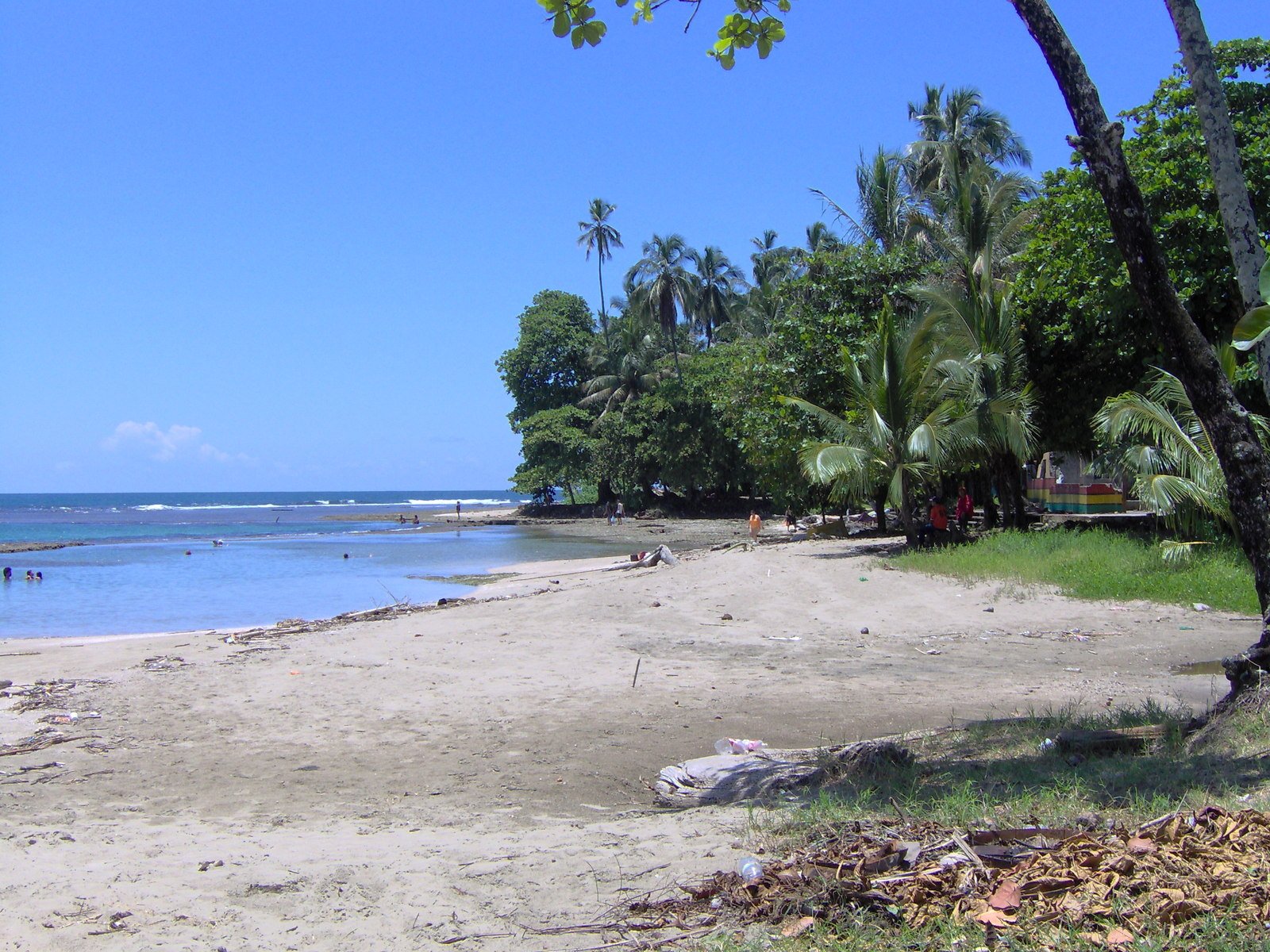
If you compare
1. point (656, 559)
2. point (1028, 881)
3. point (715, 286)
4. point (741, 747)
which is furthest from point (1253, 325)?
point (715, 286)

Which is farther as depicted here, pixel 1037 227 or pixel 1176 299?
pixel 1037 227

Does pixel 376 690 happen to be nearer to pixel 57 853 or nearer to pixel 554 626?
pixel 554 626

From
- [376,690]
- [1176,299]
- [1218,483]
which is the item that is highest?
[1176,299]

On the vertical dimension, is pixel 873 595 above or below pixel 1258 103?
below

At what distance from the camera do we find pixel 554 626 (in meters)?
12.7

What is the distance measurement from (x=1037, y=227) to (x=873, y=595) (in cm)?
1145

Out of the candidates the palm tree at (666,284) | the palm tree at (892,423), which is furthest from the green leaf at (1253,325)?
the palm tree at (666,284)

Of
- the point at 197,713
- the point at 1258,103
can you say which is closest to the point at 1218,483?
the point at 1258,103

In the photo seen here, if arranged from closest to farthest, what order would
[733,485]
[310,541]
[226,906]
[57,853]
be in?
[226,906], [57,853], [310,541], [733,485]

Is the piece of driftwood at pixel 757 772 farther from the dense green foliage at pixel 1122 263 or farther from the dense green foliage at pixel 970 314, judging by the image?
the dense green foliage at pixel 1122 263

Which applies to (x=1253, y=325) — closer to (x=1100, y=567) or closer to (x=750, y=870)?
(x=750, y=870)

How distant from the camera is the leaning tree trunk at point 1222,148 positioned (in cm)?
514

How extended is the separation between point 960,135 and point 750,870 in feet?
126

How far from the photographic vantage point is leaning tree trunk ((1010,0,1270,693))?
546 centimetres
